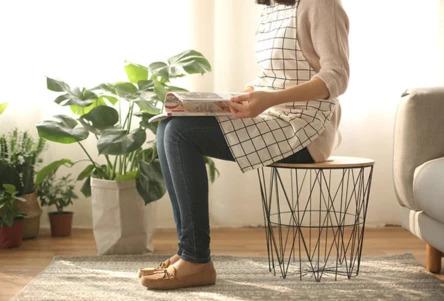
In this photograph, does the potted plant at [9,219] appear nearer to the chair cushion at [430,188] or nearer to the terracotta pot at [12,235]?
the terracotta pot at [12,235]

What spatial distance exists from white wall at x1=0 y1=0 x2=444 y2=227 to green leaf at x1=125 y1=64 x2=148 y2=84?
15.0 inches

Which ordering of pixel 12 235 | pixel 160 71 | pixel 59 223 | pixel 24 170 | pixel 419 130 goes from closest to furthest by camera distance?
pixel 419 130 → pixel 160 71 → pixel 12 235 → pixel 24 170 → pixel 59 223

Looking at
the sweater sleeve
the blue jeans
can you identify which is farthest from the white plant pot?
the sweater sleeve

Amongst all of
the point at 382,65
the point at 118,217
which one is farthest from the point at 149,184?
the point at 382,65

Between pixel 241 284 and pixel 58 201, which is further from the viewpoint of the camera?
pixel 58 201

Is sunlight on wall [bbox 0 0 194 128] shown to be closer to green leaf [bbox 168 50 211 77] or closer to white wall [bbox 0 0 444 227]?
white wall [bbox 0 0 444 227]

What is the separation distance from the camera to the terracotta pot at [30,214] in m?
2.50

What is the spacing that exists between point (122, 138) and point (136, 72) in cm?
35

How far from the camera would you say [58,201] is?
2604 millimetres

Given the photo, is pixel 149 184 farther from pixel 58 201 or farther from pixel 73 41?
pixel 73 41

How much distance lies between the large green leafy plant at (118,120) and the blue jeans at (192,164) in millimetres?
318

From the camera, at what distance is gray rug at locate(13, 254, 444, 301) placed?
176cm

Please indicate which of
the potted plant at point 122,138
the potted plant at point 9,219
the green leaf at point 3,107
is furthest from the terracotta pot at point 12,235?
the green leaf at point 3,107

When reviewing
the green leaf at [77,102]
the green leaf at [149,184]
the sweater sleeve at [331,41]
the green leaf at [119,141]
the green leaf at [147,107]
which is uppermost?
the sweater sleeve at [331,41]
